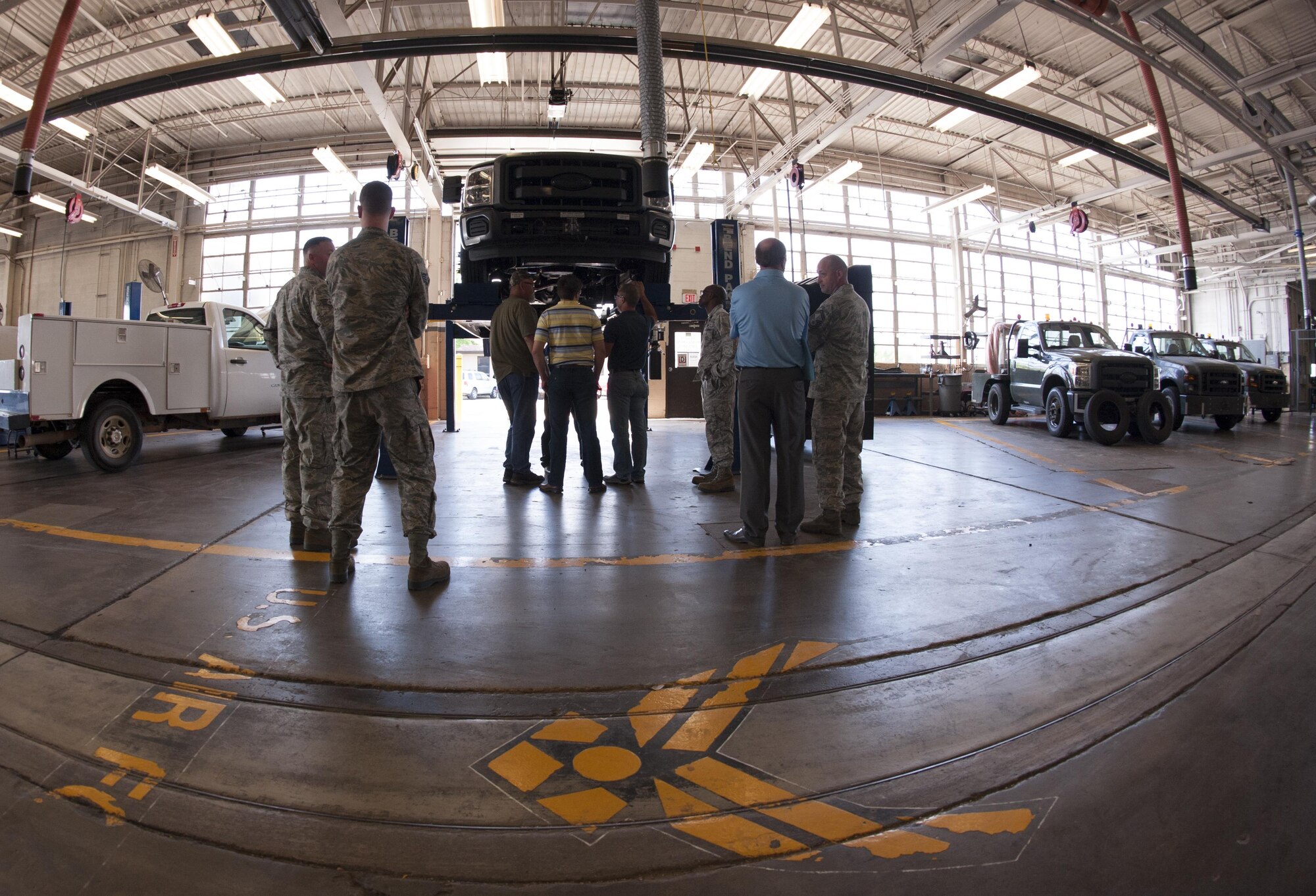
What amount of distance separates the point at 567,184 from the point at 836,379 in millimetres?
2986

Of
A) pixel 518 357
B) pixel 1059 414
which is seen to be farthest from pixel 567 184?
pixel 1059 414

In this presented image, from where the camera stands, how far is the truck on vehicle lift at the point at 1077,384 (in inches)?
343

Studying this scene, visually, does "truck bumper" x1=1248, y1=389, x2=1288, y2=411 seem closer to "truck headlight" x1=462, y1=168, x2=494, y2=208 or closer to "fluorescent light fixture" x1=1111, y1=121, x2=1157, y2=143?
"fluorescent light fixture" x1=1111, y1=121, x2=1157, y2=143

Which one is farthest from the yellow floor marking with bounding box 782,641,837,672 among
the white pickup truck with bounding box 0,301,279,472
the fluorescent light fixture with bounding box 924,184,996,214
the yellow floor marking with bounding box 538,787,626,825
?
the fluorescent light fixture with bounding box 924,184,996,214

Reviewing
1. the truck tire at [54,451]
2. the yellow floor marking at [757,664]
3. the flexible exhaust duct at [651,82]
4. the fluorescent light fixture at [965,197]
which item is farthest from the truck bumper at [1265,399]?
the truck tire at [54,451]

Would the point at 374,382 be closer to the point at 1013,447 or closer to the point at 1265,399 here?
the point at 1013,447

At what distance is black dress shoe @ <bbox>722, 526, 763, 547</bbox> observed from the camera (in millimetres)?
3512

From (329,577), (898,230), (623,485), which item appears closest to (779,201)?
(898,230)

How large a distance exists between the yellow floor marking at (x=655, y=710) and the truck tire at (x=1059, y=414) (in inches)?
383

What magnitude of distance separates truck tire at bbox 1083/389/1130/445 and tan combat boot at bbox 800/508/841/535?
6.99m

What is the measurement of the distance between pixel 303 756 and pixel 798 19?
11.7 metres

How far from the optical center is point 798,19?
32.0ft

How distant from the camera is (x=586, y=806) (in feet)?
4.46

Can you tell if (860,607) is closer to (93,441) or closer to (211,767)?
(211,767)
